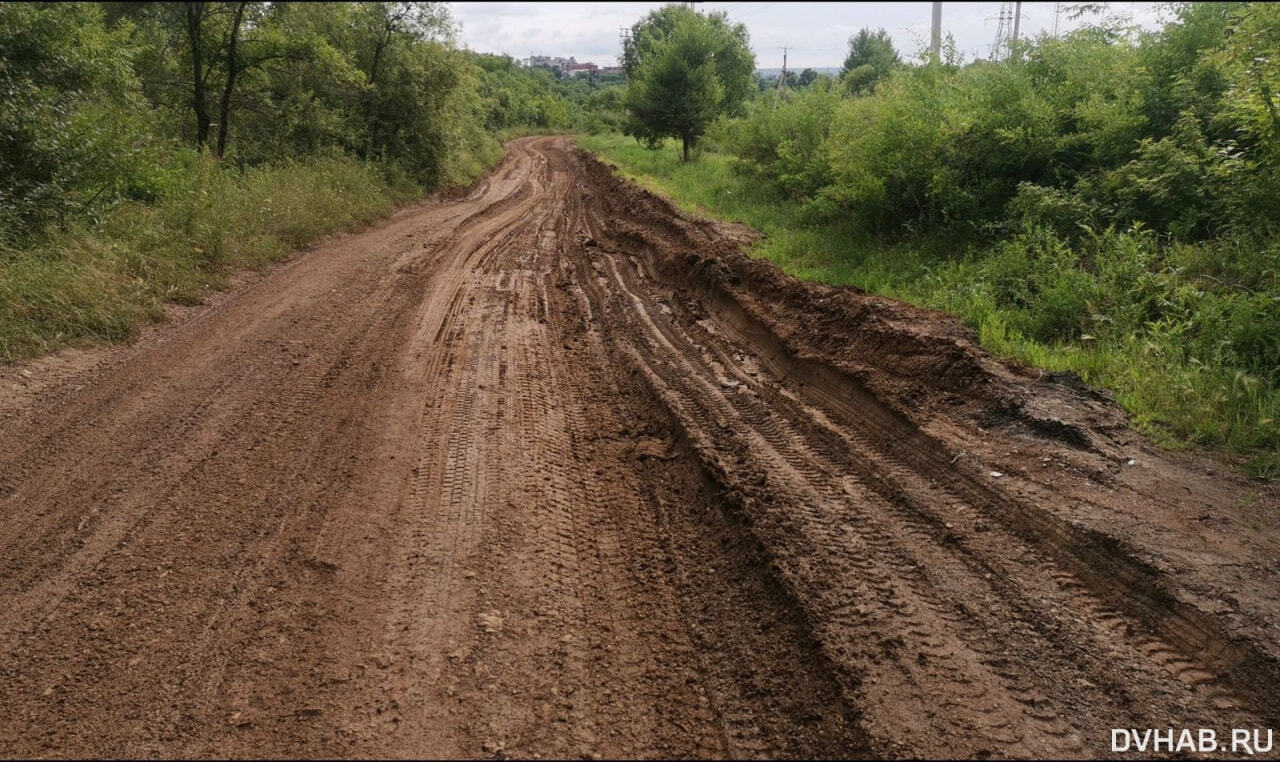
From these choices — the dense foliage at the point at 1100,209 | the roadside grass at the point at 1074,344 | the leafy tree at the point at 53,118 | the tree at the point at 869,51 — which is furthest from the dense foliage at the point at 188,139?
the tree at the point at 869,51

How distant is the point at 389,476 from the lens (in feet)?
14.3

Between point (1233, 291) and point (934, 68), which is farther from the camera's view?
point (934, 68)

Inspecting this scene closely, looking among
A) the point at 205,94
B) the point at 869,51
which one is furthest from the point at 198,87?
the point at 869,51

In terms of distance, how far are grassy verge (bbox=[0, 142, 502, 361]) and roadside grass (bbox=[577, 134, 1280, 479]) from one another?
301 inches

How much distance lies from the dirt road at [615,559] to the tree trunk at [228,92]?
888cm

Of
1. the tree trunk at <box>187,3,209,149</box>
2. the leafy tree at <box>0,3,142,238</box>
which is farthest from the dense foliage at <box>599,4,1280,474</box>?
the tree trunk at <box>187,3,209,149</box>

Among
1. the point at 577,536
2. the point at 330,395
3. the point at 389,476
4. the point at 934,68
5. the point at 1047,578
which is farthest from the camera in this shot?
the point at 934,68

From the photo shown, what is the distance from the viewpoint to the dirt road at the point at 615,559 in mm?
2615

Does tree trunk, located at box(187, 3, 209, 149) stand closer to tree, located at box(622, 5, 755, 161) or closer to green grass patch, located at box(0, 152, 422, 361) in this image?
green grass patch, located at box(0, 152, 422, 361)

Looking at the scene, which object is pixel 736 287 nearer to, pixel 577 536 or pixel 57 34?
pixel 577 536

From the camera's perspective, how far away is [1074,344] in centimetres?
583

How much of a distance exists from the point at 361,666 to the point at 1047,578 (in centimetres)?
322

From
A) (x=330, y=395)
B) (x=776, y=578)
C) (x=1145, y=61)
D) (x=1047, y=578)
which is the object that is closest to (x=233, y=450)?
(x=330, y=395)

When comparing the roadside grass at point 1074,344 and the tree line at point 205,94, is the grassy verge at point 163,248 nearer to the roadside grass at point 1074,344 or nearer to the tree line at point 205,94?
the tree line at point 205,94
